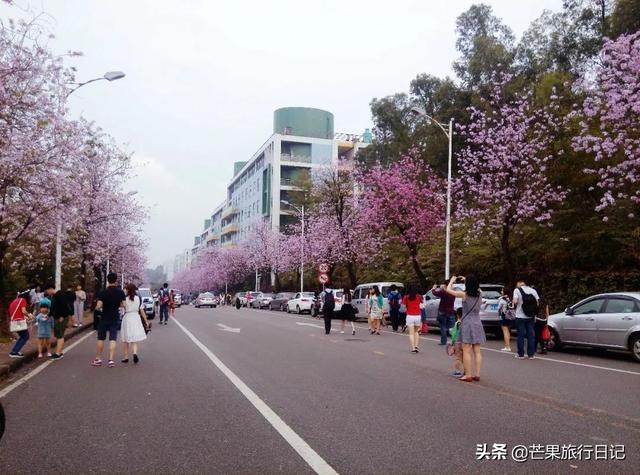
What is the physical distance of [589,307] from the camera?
568 inches

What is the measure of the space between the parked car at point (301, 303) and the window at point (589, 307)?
2492 cm

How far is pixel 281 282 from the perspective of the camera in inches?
2635

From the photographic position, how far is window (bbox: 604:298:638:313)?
43.4 ft

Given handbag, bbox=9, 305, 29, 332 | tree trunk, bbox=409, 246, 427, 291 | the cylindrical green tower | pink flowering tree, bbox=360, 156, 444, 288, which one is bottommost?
handbag, bbox=9, 305, 29, 332

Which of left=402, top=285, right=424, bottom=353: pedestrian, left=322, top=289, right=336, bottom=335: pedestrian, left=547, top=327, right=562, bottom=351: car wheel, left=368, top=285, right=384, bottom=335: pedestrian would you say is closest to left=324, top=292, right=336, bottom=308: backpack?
left=322, top=289, right=336, bottom=335: pedestrian

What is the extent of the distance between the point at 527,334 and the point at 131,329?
8.68m

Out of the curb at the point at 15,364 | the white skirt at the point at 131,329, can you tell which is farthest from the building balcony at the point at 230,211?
the white skirt at the point at 131,329

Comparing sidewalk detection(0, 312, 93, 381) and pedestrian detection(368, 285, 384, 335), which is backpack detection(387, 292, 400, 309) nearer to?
pedestrian detection(368, 285, 384, 335)

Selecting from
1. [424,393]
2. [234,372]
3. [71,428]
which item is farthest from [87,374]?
[424,393]

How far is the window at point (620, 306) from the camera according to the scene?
1324cm

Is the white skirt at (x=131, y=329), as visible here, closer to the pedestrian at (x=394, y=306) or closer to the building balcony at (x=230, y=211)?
the pedestrian at (x=394, y=306)

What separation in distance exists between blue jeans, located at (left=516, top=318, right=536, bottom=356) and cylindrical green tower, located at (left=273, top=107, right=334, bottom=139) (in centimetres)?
6747

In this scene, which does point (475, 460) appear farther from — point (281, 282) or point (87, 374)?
point (281, 282)

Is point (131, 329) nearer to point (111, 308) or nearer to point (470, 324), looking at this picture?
point (111, 308)
